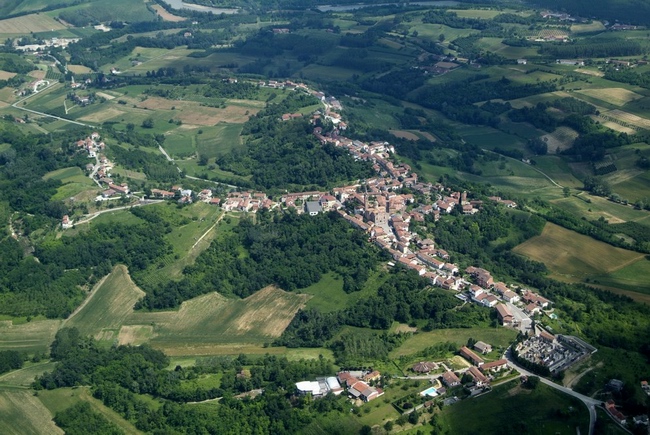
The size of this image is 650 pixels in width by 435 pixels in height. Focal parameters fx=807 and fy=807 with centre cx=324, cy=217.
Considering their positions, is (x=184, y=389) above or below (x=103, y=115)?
above

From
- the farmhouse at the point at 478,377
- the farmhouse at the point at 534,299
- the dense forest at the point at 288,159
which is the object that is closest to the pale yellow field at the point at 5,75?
the dense forest at the point at 288,159

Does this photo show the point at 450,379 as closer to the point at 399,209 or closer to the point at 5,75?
the point at 399,209

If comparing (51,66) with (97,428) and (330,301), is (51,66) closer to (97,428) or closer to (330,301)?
(330,301)

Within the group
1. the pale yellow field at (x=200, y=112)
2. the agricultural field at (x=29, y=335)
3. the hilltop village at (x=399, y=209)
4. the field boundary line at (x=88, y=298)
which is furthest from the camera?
the pale yellow field at (x=200, y=112)

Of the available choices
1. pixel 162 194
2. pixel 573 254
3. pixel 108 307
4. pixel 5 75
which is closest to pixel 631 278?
pixel 573 254

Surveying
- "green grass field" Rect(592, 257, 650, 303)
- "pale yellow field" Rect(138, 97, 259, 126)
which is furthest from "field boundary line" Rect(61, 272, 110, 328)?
"pale yellow field" Rect(138, 97, 259, 126)

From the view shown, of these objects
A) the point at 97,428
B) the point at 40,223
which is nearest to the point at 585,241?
the point at 97,428

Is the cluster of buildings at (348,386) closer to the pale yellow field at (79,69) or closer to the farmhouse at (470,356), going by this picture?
the farmhouse at (470,356)

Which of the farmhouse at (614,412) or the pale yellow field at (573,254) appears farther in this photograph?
the pale yellow field at (573,254)
